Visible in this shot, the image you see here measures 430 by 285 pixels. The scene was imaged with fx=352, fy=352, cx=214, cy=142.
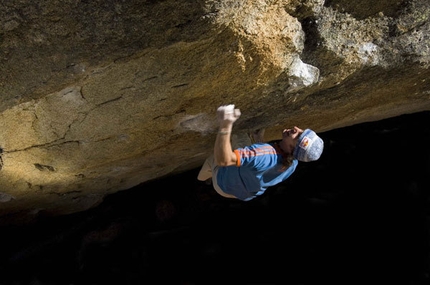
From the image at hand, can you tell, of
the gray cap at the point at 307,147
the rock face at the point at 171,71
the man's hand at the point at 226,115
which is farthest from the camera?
the gray cap at the point at 307,147

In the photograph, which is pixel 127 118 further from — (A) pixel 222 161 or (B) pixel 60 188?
(B) pixel 60 188

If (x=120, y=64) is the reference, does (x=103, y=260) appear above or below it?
below

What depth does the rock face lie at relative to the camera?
56.9 inches

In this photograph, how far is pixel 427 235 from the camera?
12.2ft

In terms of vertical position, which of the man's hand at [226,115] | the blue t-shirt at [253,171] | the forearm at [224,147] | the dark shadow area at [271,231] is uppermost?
the man's hand at [226,115]

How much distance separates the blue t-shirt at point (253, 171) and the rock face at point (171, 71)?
1.23 ft

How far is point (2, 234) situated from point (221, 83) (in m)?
3.11

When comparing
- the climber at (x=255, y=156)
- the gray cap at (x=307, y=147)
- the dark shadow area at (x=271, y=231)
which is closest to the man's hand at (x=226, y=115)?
the climber at (x=255, y=156)

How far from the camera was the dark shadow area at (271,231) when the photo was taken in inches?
148

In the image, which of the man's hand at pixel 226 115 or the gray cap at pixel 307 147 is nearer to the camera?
the man's hand at pixel 226 115

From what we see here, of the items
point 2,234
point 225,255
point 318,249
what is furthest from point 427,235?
point 2,234

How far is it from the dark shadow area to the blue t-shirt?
6.62 feet

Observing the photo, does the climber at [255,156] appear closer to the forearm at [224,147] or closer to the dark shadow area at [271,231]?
the forearm at [224,147]

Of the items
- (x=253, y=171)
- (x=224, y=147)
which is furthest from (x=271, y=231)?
(x=224, y=147)
